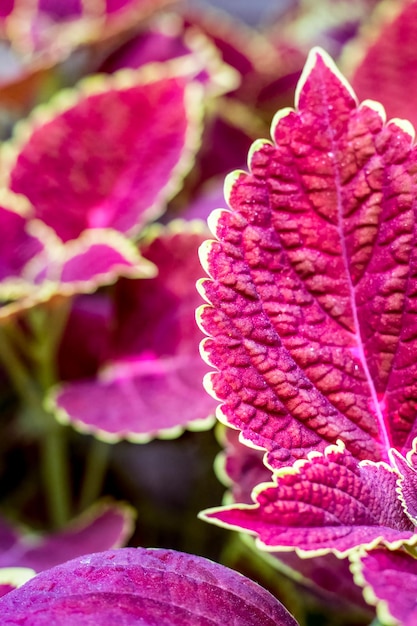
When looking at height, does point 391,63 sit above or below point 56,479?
above

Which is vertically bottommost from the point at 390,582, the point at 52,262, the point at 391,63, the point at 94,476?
the point at 94,476

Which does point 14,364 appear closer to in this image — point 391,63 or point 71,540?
point 71,540

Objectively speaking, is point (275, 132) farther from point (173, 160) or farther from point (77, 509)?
point (77, 509)

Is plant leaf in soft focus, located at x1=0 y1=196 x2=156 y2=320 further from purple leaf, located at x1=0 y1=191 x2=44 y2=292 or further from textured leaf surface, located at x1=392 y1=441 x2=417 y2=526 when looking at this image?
textured leaf surface, located at x1=392 y1=441 x2=417 y2=526

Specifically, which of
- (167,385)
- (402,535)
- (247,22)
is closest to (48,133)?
(167,385)

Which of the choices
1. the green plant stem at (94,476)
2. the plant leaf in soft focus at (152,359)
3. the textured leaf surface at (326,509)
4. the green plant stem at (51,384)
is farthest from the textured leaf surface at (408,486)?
the green plant stem at (94,476)

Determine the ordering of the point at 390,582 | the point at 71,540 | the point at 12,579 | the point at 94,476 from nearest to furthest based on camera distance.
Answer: the point at 390,582 → the point at 12,579 → the point at 71,540 → the point at 94,476

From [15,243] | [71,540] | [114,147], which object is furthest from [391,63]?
[71,540]
